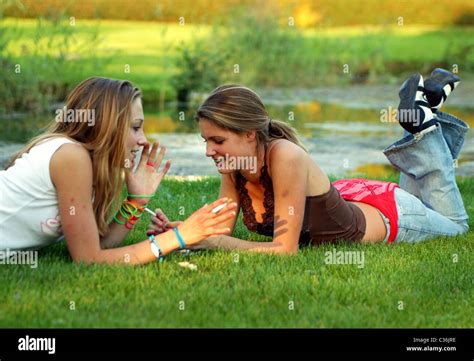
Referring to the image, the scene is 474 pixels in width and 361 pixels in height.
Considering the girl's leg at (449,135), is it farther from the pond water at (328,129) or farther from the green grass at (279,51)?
the green grass at (279,51)

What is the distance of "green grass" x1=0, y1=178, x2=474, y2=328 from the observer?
11.7ft

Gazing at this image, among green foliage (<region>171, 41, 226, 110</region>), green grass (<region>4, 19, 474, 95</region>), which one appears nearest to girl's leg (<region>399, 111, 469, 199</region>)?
green grass (<region>4, 19, 474, 95</region>)

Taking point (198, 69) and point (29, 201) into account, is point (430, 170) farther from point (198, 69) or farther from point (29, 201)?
point (198, 69)

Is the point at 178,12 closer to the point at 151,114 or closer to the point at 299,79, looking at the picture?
the point at 299,79

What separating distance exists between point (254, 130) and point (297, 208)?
18.5 inches

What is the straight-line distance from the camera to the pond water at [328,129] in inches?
336

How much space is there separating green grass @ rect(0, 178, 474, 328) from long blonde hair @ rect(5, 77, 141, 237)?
429mm

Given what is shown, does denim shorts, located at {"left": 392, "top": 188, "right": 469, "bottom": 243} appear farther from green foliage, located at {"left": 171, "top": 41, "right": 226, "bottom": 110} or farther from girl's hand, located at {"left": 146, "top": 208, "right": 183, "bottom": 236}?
green foliage, located at {"left": 171, "top": 41, "right": 226, "bottom": 110}

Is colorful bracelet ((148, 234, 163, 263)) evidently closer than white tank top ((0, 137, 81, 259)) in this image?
No

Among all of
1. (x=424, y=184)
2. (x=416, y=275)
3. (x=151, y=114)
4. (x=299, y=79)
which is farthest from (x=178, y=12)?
(x=416, y=275)

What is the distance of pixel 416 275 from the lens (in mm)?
4270

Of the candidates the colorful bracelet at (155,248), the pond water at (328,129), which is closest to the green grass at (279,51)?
the pond water at (328,129)
